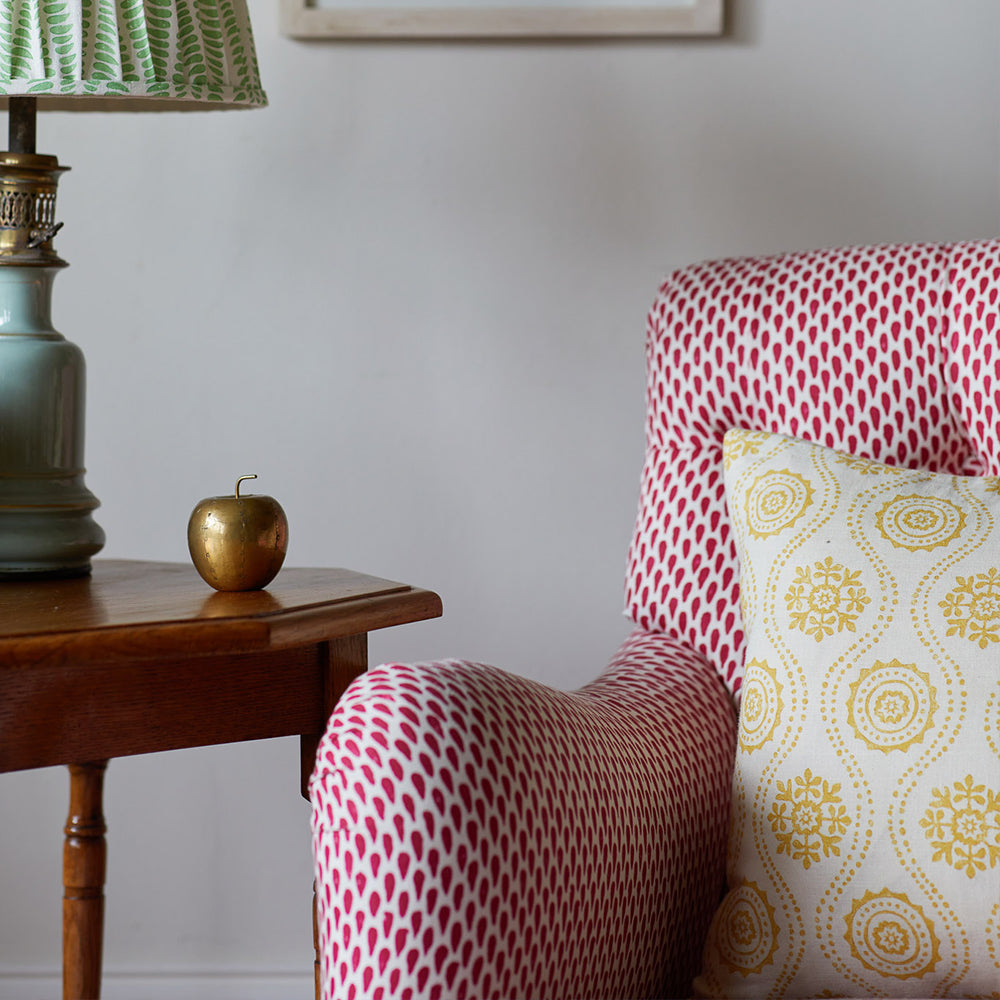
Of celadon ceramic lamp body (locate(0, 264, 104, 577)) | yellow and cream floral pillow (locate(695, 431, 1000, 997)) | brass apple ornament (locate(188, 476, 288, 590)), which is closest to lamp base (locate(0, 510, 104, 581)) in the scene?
celadon ceramic lamp body (locate(0, 264, 104, 577))

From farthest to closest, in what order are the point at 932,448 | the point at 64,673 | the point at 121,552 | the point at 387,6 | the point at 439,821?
the point at 121,552, the point at 387,6, the point at 932,448, the point at 64,673, the point at 439,821

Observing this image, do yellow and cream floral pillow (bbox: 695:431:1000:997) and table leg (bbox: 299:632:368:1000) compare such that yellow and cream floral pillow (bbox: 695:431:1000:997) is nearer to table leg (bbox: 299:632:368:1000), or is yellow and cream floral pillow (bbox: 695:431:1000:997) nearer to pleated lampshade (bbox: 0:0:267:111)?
table leg (bbox: 299:632:368:1000)

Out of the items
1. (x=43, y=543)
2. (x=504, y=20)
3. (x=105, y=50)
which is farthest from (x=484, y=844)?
(x=504, y=20)

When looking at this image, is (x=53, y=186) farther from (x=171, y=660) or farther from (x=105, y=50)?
(x=171, y=660)

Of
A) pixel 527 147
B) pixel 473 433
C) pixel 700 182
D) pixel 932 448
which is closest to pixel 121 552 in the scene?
pixel 473 433

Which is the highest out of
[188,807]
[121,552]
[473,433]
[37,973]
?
[473,433]

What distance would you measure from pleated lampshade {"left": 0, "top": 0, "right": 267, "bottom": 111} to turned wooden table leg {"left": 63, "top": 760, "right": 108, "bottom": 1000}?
0.61 metres

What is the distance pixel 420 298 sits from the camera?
134 cm

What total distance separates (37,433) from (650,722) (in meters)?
0.52

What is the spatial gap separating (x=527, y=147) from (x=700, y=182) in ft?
0.64

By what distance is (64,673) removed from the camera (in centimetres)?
74

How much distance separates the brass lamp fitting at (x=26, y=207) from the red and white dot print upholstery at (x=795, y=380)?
20.7 inches

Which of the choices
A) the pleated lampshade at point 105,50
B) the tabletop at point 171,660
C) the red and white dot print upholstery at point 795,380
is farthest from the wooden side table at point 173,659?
the pleated lampshade at point 105,50

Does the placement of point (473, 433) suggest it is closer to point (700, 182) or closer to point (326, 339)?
point (326, 339)
